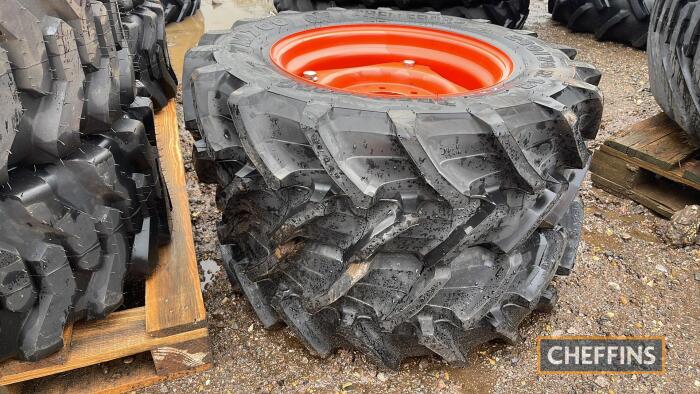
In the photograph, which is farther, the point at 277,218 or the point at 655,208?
the point at 655,208

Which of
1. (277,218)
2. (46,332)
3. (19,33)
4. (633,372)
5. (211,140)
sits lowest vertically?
(633,372)

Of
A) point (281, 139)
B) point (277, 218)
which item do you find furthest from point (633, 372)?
point (281, 139)

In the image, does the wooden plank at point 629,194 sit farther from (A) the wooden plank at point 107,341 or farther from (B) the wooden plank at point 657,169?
(A) the wooden plank at point 107,341

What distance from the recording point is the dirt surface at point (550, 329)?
66.2 inches

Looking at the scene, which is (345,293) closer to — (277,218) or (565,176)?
(277,218)

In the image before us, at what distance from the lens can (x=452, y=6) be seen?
389 cm

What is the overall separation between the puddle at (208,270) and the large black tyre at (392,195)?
10.6 inches

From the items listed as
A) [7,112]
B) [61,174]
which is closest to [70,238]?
[61,174]

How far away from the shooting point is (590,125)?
1.61 metres

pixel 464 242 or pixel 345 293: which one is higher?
pixel 464 242

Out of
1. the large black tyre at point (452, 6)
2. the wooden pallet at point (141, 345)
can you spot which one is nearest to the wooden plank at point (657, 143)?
the large black tyre at point (452, 6)

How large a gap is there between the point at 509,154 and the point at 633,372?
0.99 meters

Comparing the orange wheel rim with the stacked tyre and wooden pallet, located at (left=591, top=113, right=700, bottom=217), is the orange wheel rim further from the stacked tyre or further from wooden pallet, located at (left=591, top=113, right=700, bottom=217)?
wooden pallet, located at (left=591, top=113, right=700, bottom=217)

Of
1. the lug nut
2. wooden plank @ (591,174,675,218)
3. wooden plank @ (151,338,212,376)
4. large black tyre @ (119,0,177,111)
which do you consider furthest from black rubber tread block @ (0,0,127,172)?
wooden plank @ (591,174,675,218)
